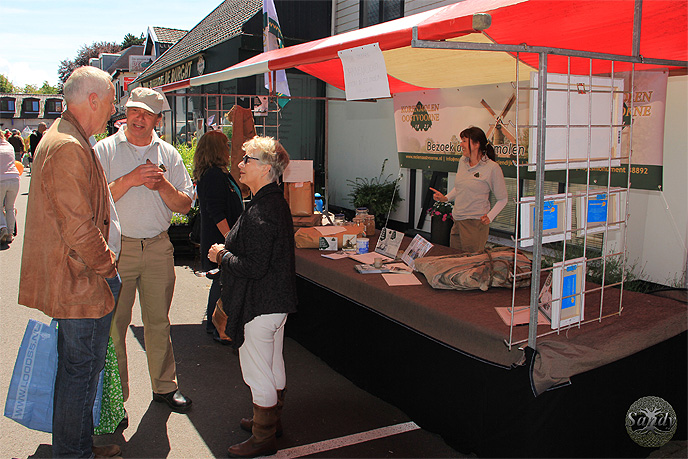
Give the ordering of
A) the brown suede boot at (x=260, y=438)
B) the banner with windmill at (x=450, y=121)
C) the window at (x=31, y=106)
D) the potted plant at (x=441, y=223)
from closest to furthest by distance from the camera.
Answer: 1. the brown suede boot at (x=260, y=438)
2. the banner with windmill at (x=450, y=121)
3. the potted plant at (x=441, y=223)
4. the window at (x=31, y=106)

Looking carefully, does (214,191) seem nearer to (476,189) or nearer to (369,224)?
(369,224)

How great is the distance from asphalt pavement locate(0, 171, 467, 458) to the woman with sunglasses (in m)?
0.34

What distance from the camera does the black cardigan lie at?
279cm

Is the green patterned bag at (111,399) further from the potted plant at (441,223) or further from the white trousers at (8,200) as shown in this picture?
the white trousers at (8,200)

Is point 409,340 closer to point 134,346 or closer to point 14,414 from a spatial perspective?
point 14,414

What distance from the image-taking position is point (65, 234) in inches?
95.6

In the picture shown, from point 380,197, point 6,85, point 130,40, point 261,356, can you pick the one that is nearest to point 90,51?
point 130,40

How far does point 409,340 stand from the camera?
314 cm

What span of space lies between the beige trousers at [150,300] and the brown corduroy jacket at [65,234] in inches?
29.7

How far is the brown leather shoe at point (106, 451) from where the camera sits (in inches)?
114

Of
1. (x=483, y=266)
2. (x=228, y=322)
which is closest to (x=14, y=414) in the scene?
(x=228, y=322)

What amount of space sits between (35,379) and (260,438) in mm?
→ 1202

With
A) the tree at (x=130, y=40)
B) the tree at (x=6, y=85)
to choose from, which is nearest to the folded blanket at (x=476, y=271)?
the tree at (x=130, y=40)

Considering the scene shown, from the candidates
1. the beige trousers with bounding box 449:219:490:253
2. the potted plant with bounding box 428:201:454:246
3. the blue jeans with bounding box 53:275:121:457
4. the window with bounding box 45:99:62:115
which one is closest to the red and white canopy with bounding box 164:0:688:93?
the beige trousers with bounding box 449:219:490:253
